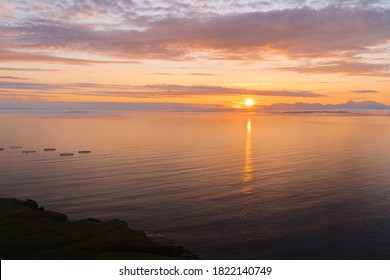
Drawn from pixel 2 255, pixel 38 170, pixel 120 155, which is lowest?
pixel 2 255

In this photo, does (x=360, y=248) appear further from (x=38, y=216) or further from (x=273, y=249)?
(x=38, y=216)

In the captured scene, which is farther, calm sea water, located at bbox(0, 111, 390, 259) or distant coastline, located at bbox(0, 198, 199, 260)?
calm sea water, located at bbox(0, 111, 390, 259)

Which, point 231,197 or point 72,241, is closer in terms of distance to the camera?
point 72,241

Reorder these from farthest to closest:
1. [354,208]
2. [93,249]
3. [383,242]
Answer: [354,208], [383,242], [93,249]

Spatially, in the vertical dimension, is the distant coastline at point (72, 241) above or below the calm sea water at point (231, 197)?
below

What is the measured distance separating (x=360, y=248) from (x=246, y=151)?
13107cm

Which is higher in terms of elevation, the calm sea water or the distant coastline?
the calm sea water

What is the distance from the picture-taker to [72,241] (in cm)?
6556

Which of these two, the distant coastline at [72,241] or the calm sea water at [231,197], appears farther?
the calm sea water at [231,197]

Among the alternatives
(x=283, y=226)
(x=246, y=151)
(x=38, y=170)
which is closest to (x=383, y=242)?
(x=283, y=226)

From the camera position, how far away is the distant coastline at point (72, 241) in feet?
196

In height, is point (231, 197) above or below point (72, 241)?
above

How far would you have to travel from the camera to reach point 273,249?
6619 centimetres

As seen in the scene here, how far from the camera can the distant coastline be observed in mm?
59656
